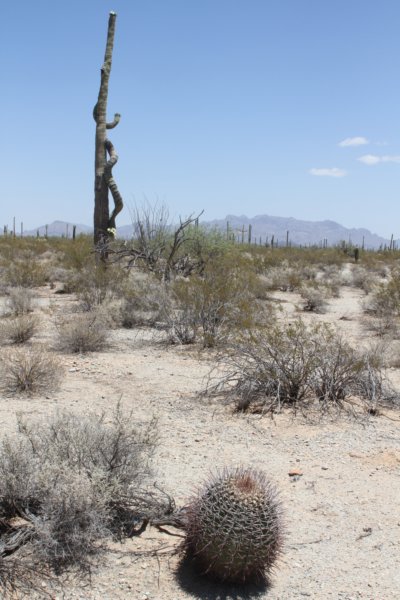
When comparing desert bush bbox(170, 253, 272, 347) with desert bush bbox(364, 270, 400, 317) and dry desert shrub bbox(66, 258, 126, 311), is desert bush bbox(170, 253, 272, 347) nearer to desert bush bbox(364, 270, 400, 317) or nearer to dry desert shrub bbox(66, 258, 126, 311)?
dry desert shrub bbox(66, 258, 126, 311)

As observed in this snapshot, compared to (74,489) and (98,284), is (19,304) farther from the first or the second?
(74,489)

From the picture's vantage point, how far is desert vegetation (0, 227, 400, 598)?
13.1 feet

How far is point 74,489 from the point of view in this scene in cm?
418

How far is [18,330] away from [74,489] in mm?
6814

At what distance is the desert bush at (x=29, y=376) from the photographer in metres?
7.73

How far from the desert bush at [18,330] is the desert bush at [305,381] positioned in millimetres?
3985

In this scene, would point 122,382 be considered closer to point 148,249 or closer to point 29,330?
point 29,330

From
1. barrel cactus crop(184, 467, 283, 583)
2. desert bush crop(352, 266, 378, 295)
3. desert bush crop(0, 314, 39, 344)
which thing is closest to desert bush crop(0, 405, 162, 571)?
barrel cactus crop(184, 467, 283, 583)

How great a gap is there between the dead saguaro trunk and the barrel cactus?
1421cm

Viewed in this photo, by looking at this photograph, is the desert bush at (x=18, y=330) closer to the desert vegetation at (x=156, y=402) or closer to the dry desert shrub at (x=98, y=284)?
the desert vegetation at (x=156, y=402)

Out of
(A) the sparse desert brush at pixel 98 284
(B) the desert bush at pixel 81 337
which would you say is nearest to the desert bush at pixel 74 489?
(B) the desert bush at pixel 81 337

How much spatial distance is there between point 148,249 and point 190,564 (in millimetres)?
14703

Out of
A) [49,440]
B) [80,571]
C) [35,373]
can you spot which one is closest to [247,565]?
[80,571]

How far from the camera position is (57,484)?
4.23 m
